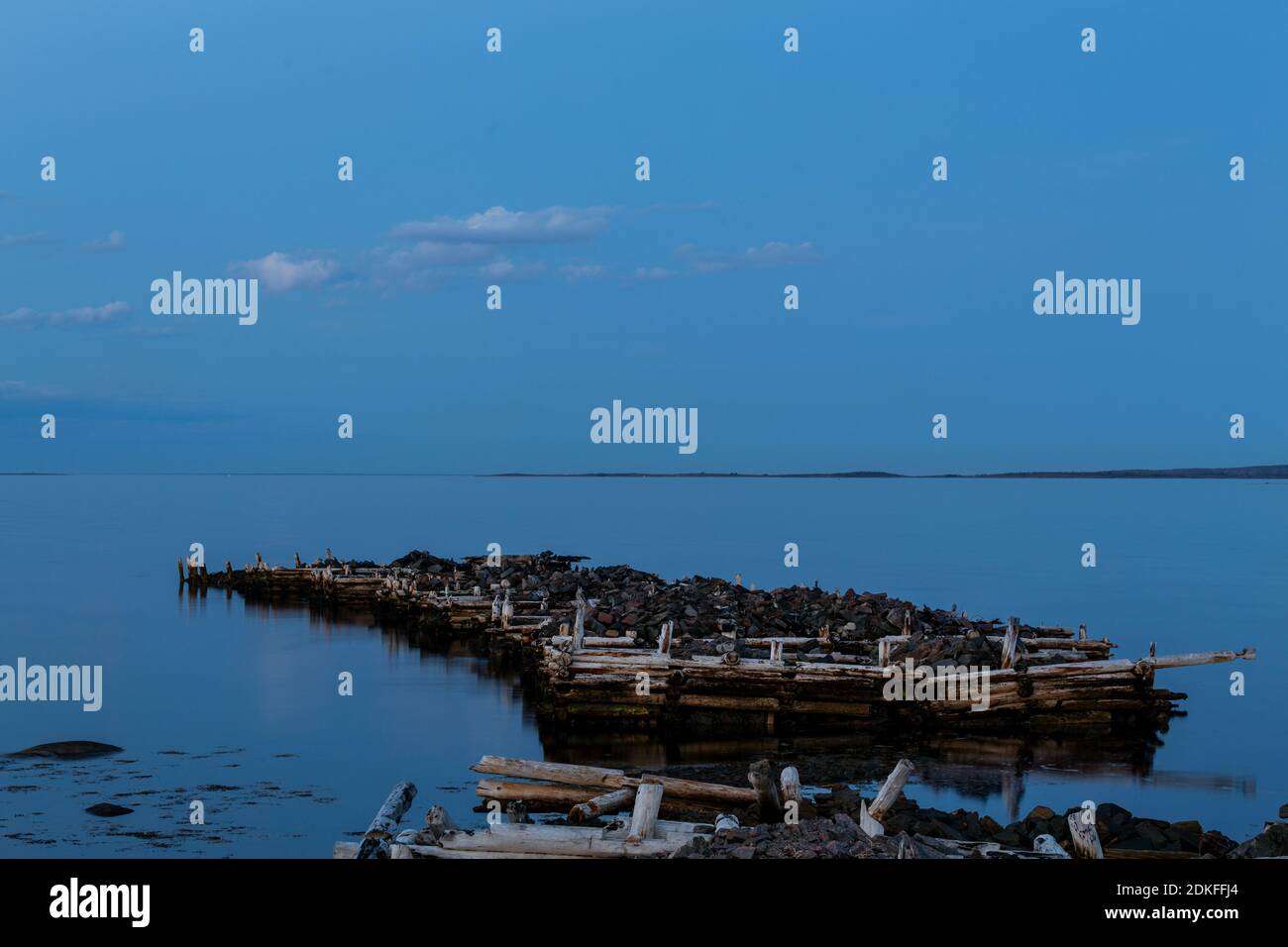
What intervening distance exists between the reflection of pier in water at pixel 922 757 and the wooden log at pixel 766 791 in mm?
7191

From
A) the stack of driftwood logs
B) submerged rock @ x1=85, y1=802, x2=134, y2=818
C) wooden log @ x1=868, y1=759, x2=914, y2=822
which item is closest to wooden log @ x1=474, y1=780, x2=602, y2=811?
the stack of driftwood logs

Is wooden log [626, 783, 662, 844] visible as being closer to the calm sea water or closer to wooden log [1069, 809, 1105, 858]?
wooden log [1069, 809, 1105, 858]

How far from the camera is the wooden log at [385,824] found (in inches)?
583

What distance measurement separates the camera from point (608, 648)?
106 ft

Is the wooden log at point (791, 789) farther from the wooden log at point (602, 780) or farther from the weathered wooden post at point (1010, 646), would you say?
the weathered wooden post at point (1010, 646)

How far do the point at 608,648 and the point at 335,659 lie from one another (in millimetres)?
16417

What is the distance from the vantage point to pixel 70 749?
28.0 metres

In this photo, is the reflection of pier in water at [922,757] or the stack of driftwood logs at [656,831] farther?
the reflection of pier in water at [922,757]

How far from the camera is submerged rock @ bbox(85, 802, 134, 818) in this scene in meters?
22.0

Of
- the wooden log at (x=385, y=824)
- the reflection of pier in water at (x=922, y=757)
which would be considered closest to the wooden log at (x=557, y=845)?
the wooden log at (x=385, y=824)

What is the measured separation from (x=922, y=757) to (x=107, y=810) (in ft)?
53.3
